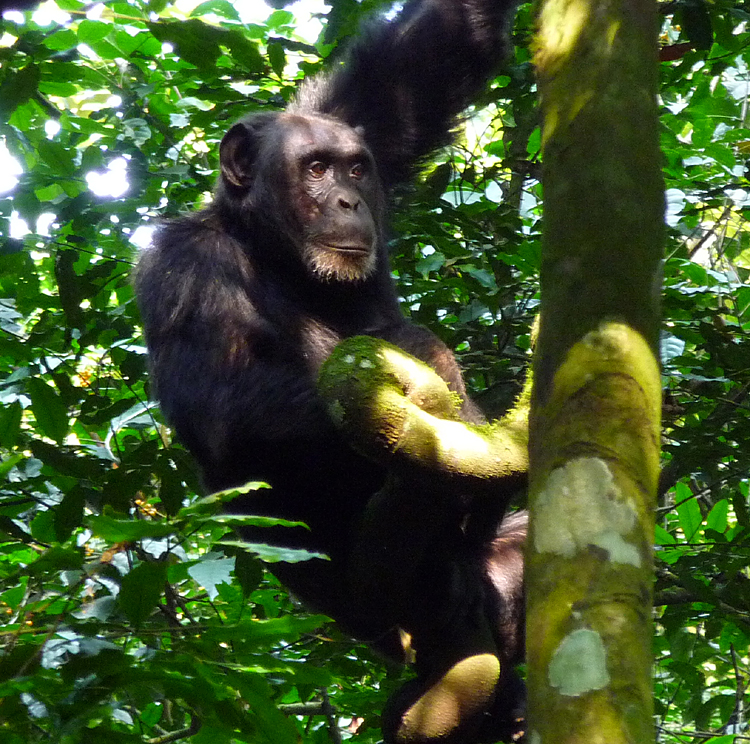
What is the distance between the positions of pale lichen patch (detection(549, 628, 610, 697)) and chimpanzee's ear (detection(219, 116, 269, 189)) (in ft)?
10.9

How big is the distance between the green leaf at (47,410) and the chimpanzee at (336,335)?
46cm

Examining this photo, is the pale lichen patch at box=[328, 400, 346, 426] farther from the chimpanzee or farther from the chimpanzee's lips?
the chimpanzee's lips

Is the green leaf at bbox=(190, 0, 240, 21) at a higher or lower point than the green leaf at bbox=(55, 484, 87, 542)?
higher

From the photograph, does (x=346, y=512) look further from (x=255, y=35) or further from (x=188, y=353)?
(x=255, y=35)

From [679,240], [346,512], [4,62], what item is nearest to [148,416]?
[346,512]

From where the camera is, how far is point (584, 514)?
167cm

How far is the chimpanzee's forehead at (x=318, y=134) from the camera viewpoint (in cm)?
442

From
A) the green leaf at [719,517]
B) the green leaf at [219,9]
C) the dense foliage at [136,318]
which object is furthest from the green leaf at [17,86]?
the green leaf at [719,517]

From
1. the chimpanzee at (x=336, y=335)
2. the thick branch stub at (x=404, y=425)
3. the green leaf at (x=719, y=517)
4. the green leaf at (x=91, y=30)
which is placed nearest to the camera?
the thick branch stub at (x=404, y=425)

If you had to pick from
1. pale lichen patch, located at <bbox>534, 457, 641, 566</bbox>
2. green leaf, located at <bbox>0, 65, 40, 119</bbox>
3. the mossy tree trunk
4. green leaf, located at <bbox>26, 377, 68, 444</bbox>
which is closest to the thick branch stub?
the mossy tree trunk

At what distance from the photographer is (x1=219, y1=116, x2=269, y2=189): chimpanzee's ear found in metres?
4.44

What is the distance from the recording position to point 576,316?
1849 mm

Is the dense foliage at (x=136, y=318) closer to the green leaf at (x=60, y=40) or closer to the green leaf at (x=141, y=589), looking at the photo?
Answer: the green leaf at (x=60, y=40)

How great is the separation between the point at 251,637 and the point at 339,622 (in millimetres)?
2072
